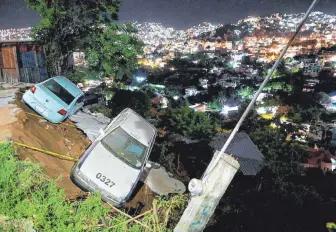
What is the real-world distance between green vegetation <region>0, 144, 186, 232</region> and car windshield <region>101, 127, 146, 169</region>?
2072 millimetres

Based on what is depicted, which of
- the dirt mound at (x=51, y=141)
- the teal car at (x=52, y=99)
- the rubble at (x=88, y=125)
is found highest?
the teal car at (x=52, y=99)

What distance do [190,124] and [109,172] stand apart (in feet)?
58.2

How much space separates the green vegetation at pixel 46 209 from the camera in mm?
4602

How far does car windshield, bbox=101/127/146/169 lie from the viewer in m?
7.46

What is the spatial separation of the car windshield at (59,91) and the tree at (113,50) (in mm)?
5070

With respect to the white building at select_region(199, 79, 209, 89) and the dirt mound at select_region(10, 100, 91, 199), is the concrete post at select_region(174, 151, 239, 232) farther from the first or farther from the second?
the white building at select_region(199, 79, 209, 89)

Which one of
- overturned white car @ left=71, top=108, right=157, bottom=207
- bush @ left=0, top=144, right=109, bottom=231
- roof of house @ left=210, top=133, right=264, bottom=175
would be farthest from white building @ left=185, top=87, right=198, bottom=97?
bush @ left=0, top=144, right=109, bottom=231

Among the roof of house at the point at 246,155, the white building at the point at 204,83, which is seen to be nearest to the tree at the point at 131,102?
the roof of house at the point at 246,155

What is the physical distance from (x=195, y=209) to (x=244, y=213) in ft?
25.8

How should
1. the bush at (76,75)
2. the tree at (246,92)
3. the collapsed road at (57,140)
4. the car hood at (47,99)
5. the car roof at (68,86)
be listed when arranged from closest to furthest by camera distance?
the collapsed road at (57,140) < the car hood at (47,99) < the car roof at (68,86) < the bush at (76,75) < the tree at (246,92)

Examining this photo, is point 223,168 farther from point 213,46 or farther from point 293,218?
point 213,46

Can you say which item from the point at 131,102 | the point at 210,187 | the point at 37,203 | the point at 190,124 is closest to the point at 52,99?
the point at 37,203

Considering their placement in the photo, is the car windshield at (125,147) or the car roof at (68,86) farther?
the car roof at (68,86)

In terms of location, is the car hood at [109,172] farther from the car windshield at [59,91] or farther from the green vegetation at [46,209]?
the car windshield at [59,91]
